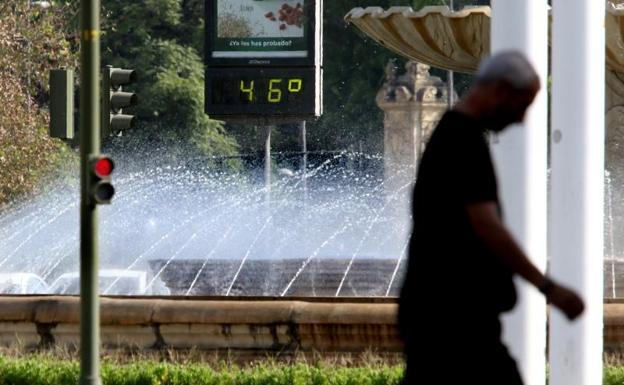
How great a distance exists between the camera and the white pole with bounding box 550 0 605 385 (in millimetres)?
8656

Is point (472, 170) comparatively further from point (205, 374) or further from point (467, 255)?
point (205, 374)

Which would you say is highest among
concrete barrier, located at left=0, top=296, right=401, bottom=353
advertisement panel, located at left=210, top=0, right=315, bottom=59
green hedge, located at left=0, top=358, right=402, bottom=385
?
advertisement panel, located at left=210, top=0, right=315, bottom=59

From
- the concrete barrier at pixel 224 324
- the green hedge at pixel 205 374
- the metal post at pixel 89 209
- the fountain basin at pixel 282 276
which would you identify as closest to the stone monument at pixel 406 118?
the fountain basin at pixel 282 276

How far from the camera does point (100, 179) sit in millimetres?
11633

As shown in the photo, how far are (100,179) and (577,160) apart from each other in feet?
12.7

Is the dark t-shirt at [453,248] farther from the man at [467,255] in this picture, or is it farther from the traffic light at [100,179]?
the traffic light at [100,179]

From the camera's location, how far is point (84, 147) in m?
11.8

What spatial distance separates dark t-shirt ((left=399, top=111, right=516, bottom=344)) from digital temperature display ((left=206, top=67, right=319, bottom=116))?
57.0ft

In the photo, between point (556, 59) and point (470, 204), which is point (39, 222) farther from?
point (470, 204)

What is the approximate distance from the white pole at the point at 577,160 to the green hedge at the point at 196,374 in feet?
6.28

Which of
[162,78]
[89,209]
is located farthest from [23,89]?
[89,209]

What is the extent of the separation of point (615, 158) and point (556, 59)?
12.2 m

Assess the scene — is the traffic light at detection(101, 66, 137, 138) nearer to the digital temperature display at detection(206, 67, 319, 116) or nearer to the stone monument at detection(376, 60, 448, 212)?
the digital temperature display at detection(206, 67, 319, 116)

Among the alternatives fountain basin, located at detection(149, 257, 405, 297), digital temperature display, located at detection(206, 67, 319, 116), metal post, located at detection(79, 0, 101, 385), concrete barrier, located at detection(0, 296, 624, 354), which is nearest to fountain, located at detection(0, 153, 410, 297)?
fountain basin, located at detection(149, 257, 405, 297)
